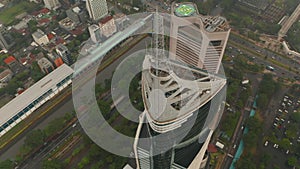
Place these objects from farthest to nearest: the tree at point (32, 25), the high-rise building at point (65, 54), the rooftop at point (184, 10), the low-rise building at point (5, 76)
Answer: the tree at point (32, 25)
the low-rise building at point (5, 76)
the high-rise building at point (65, 54)
the rooftop at point (184, 10)

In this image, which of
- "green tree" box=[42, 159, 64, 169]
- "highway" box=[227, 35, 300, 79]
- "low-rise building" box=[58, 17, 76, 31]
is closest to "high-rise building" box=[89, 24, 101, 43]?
"low-rise building" box=[58, 17, 76, 31]

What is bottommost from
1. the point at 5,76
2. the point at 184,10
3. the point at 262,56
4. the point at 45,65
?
the point at 5,76

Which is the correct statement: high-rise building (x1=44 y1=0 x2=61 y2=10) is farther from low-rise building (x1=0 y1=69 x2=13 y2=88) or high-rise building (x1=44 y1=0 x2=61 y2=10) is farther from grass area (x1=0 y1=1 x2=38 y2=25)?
low-rise building (x1=0 y1=69 x2=13 y2=88)

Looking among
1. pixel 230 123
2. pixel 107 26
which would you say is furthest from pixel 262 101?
pixel 107 26

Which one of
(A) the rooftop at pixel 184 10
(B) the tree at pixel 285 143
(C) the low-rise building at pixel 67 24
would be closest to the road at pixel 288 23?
(B) the tree at pixel 285 143

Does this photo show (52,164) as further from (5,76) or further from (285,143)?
(285,143)

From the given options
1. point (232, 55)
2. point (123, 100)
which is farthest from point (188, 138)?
point (232, 55)

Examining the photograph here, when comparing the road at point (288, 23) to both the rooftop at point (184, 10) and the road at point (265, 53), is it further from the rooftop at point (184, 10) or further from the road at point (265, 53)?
the rooftop at point (184, 10)
